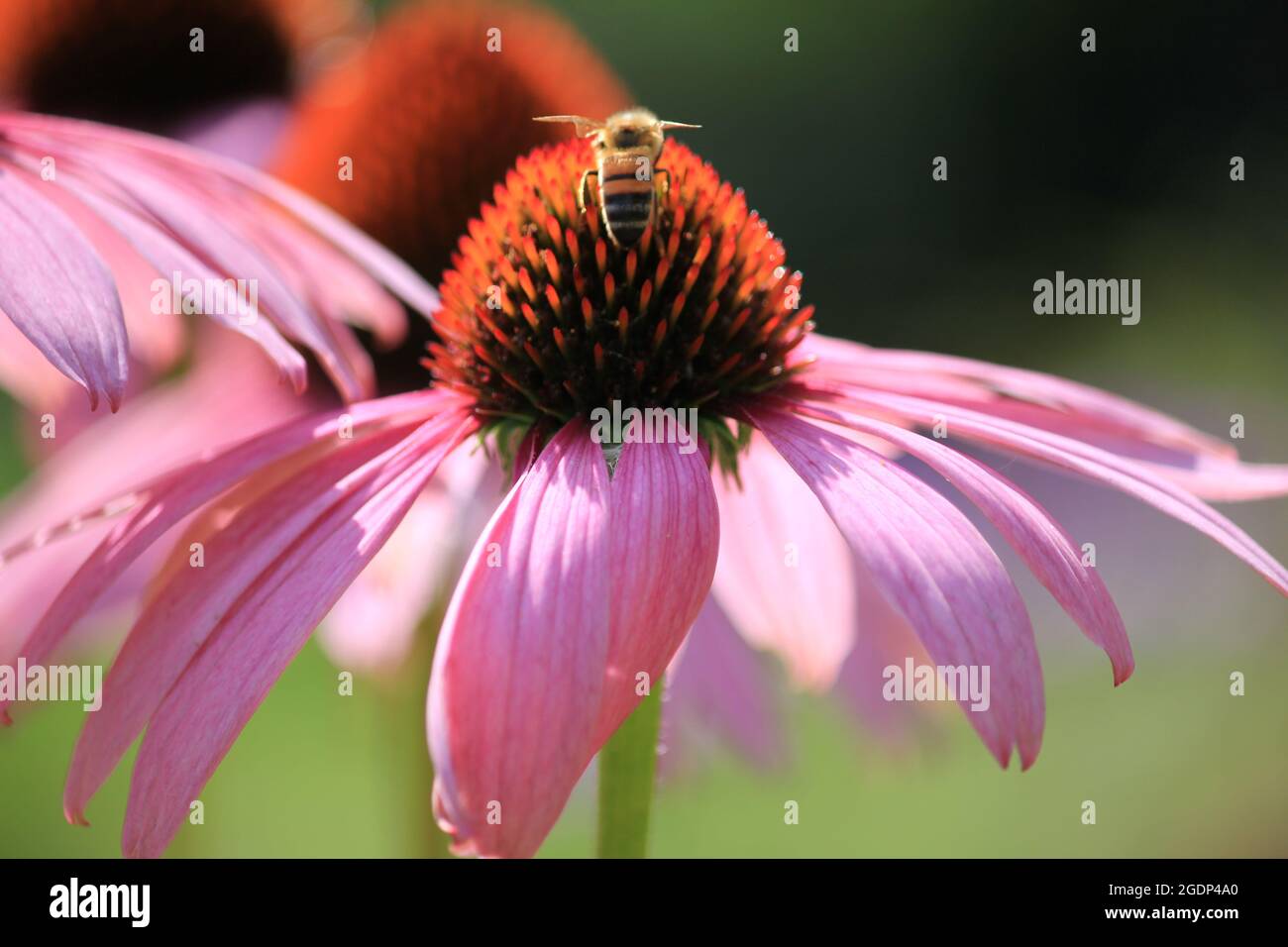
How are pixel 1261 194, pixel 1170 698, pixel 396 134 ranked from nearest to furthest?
pixel 396 134 < pixel 1170 698 < pixel 1261 194

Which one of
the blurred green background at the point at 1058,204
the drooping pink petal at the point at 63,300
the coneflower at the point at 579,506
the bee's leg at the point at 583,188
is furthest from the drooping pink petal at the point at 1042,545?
the blurred green background at the point at 1058,204

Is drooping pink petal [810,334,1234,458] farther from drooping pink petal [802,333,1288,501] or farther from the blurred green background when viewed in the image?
the blurred green background

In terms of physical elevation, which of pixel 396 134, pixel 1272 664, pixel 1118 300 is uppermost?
pixel 1118 300

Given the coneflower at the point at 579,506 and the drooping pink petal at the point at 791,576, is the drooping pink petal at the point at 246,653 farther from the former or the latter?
the drooping pink petal at the point at 791,576

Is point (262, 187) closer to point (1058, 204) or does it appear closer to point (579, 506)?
point (579, 506)

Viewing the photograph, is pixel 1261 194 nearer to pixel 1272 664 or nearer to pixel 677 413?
pixel 1272 664

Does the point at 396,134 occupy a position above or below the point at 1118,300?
below
